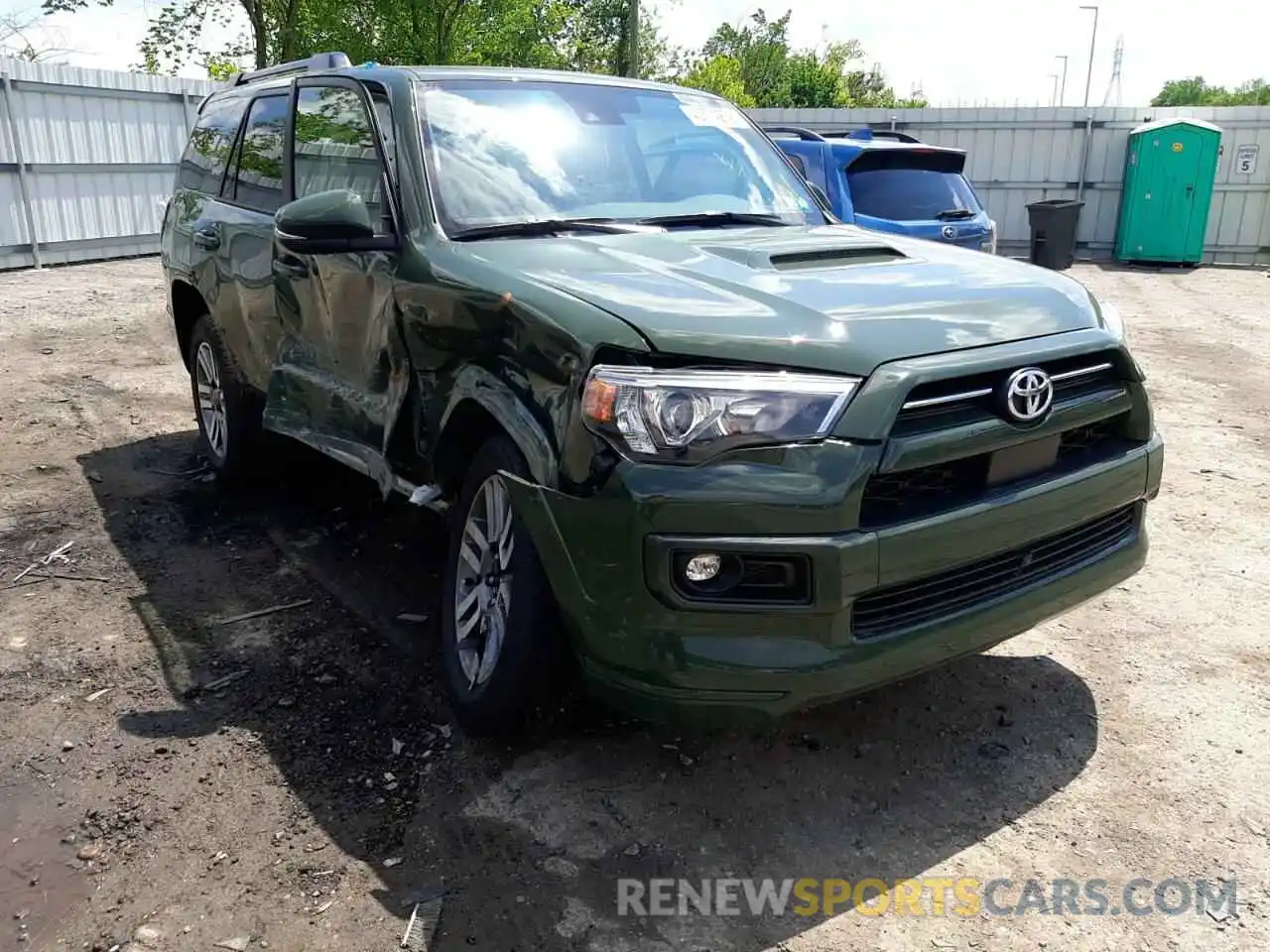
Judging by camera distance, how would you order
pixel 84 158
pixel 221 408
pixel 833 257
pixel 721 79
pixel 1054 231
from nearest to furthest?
pixel 833 257 → pixel 221 408 → pixel 84 158 → pixel 1054 231 → pixel 721 79

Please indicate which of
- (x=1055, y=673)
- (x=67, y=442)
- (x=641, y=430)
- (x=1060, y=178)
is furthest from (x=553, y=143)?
(x=1060, y=178)

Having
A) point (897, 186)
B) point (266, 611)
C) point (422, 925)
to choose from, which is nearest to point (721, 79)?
point (897, 186)

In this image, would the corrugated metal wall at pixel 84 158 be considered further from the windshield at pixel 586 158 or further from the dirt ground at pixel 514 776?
the windshield at pixel 586 158

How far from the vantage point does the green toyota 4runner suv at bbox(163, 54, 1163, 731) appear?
243cm

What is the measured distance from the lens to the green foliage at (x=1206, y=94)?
64.2 metres

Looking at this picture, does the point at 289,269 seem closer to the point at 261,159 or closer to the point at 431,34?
the point at 261,159

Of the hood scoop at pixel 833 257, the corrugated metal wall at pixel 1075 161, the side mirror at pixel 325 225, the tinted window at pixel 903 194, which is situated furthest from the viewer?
the corrugated metal wall at pixel 1075 161

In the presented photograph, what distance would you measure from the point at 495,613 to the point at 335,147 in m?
2.06

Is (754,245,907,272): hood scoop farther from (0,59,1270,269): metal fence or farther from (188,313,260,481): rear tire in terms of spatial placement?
(0,59,1270,269): metal fence

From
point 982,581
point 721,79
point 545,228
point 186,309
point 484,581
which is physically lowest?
point 484,581

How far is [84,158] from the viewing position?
13891mm

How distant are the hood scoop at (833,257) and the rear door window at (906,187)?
5144mm

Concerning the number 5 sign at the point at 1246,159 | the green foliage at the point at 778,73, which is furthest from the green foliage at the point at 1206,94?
the number 5 sign at the point at 1246,159

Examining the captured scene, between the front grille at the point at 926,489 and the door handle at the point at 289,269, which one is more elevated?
the door handle at the point at 289,269
